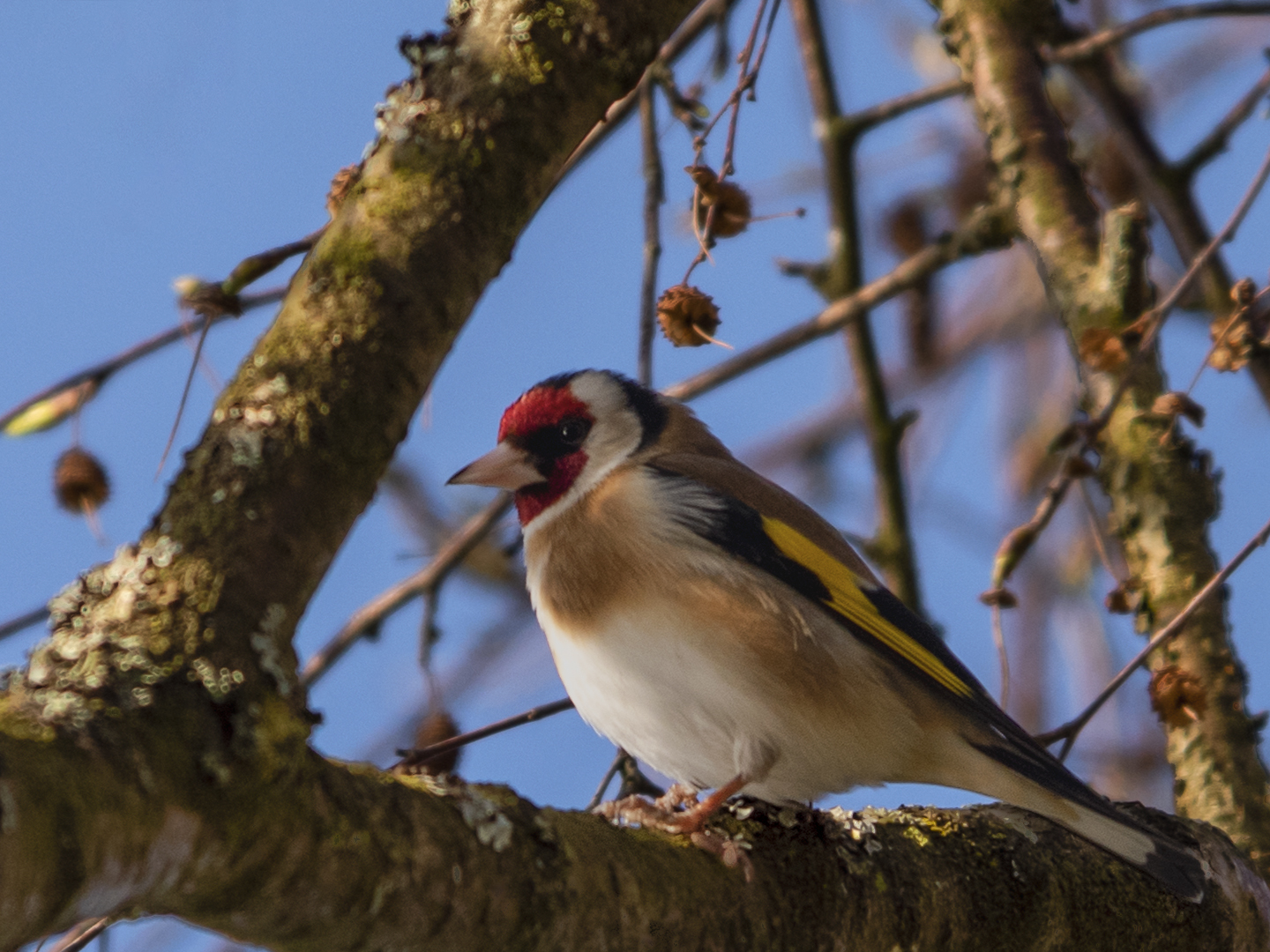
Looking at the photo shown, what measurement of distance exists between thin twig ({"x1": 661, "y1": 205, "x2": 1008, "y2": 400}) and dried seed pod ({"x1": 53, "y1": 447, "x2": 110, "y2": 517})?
1958 mm

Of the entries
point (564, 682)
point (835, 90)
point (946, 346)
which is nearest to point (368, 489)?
point (564, 682)

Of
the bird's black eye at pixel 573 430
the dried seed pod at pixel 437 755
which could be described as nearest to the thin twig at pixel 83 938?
the dried seed pod at pixel 437 755

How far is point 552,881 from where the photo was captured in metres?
2.00

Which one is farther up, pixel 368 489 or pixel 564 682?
pixel 564 682

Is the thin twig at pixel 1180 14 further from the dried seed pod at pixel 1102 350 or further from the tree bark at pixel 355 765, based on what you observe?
the tree bark at pixel 355 765

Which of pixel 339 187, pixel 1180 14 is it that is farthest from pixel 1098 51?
pixel 339 187

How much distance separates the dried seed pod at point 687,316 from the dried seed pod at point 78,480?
157 centimetres

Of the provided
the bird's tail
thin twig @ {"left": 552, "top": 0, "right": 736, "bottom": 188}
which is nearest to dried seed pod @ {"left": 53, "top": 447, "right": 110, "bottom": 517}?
thin twig @ {"left": 552, "top": 0, "right": 736, "bottom": 188}

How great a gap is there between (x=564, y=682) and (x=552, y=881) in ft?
4.35

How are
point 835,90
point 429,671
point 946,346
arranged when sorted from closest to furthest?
point 429,671 < point 835,90 < point 946,346

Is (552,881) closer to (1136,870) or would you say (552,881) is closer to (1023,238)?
(1136,870)

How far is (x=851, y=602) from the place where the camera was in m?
3.32

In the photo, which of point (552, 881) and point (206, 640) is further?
point (552, 881)

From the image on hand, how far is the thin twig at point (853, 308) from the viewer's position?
15.8 ft
